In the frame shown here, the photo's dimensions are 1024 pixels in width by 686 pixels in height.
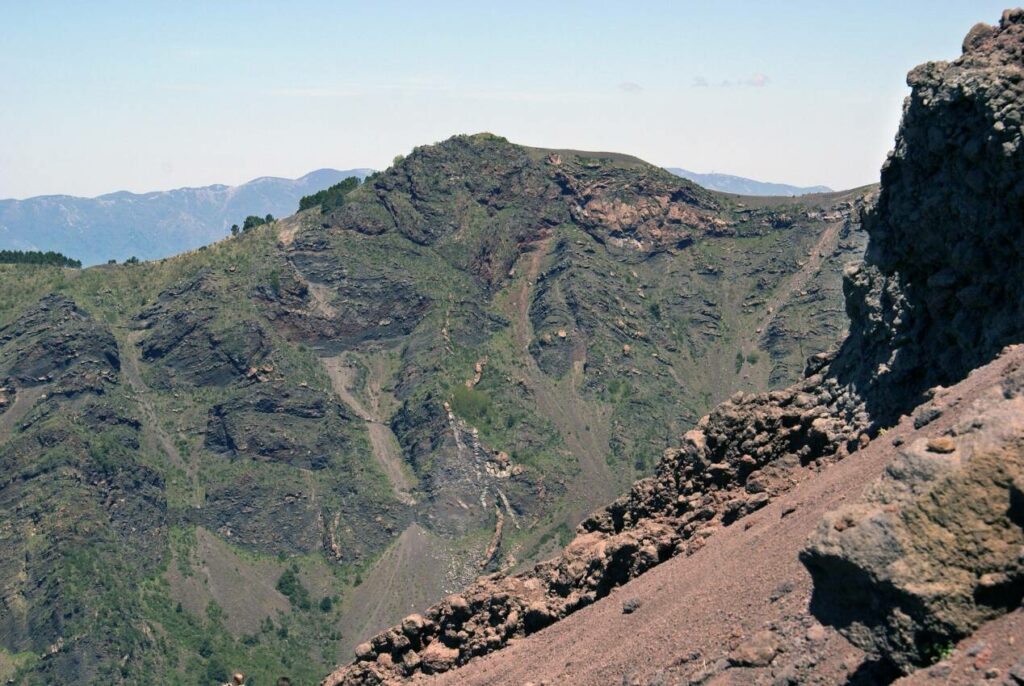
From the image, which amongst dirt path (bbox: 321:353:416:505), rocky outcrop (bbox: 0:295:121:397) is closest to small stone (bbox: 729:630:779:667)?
dirt path (bbox: 321:353:416:505)

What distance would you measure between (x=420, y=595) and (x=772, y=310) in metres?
65.2

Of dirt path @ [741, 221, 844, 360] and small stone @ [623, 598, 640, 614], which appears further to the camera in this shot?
dirt path @ [741, 221, 844, 360]

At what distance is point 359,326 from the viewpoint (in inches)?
6142

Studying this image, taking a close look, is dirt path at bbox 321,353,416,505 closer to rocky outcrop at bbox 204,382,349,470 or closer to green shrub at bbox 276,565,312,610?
rocky outcrop at bbox 204,382,349,470

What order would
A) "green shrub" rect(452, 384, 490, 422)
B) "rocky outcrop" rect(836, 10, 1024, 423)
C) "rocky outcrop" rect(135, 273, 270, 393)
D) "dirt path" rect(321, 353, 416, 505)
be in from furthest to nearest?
"rocky outcrop" rect(135, 273, 270, 393) < "green shrub" rect(452, 384, 490, 422) < "dirt path" rect(321, 353, 416, 505) < "rocky outcrop" rect(836, 10, 1024, 423)

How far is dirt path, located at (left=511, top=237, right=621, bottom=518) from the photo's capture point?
141m

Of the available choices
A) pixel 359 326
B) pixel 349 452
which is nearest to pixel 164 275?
pixel 359 326

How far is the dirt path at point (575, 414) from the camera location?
461 ft

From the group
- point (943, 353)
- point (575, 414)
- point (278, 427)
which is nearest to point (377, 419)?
point (278, 427)

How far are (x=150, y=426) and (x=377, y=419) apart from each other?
25807 millimetres

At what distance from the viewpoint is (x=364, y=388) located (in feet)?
502

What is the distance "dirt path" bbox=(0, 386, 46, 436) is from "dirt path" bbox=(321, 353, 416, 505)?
108 feet

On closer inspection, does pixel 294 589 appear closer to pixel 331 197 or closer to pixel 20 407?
pixel 20 407

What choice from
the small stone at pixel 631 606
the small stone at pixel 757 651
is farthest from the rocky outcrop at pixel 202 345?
the small stone at pixel 757 651
